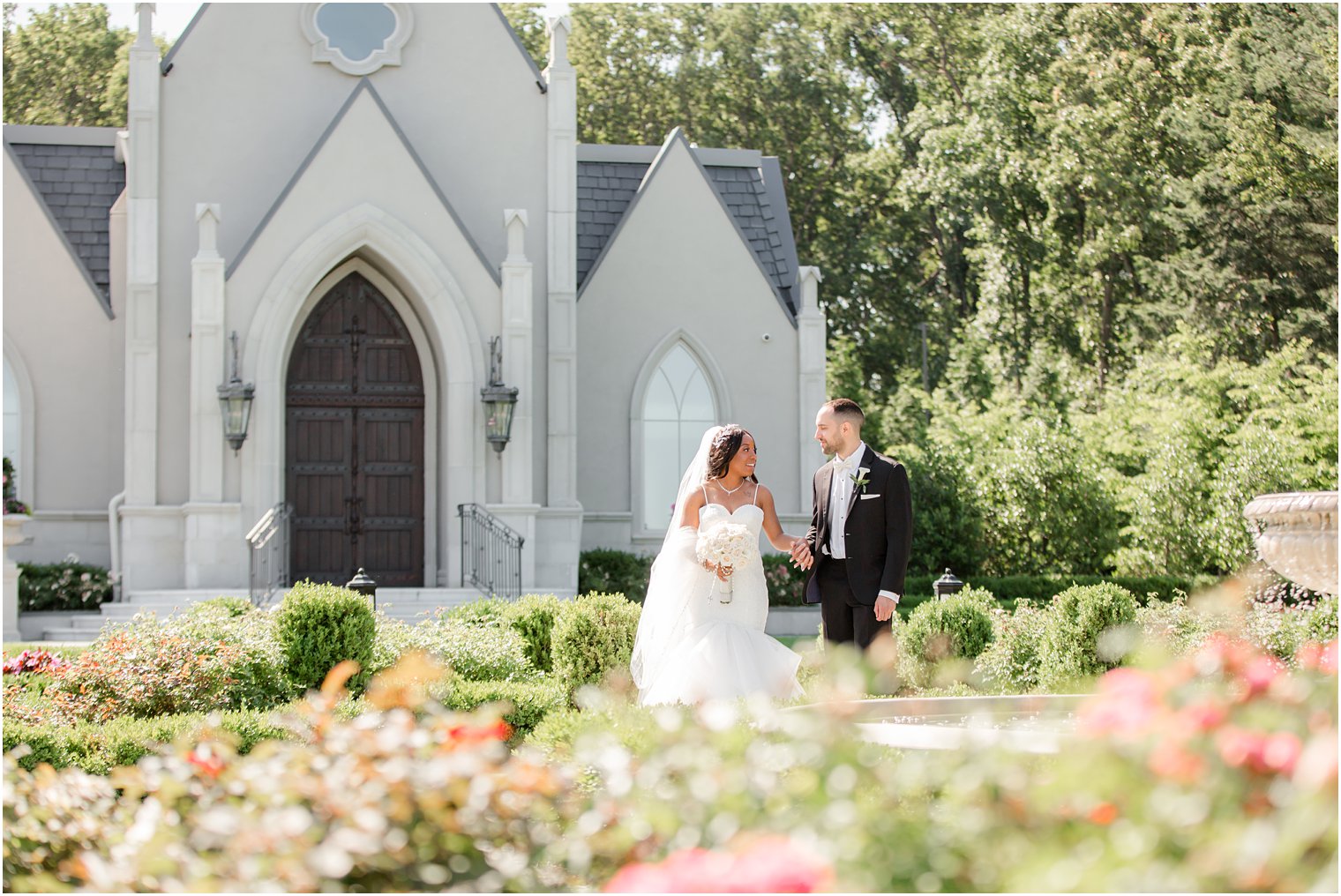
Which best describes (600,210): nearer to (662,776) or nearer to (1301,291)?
(1301,291)

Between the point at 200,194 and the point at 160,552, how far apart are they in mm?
4684

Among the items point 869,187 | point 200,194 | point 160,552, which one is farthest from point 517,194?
point 869,187

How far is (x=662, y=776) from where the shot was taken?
356cm

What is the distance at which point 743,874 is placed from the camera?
2711mm

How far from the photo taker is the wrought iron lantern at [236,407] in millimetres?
16891

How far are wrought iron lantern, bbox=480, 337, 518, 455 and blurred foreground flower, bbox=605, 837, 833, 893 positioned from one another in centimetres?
1468

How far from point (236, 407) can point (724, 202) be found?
8309mm

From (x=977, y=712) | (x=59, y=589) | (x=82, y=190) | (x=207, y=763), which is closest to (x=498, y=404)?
(x=59, y=589)

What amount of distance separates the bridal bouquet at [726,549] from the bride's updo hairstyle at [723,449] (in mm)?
370

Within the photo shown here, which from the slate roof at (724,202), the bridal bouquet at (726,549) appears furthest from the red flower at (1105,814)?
the slate roof at (724,202)

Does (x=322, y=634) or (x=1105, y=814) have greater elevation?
(x=1105, y=814)

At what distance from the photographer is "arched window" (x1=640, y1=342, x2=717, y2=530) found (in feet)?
66.7

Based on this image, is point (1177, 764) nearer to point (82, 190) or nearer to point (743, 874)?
point (743, 874)

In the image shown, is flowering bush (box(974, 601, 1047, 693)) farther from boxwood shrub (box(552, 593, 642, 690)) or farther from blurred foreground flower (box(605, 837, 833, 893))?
blurred foreground flower (box(605, 837, 833, 893))
